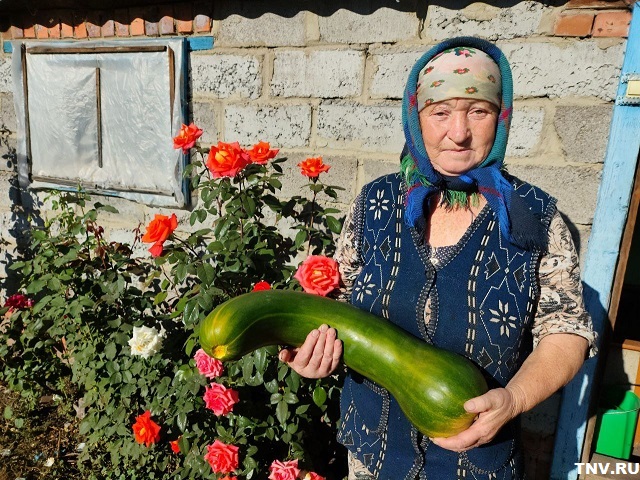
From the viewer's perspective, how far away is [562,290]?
142 centimetres

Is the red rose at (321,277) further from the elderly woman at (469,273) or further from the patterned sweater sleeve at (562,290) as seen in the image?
the patterned sweater sleeve at (562,290)

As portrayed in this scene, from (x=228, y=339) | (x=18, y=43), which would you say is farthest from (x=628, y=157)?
(x=18, y=43)

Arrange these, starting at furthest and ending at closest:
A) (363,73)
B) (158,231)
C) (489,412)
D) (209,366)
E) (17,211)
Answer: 1. (17,211)
2. (363,73)
3. (158,231)
4. (209,366)
5. (489,412)

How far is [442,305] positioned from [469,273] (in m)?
0.13

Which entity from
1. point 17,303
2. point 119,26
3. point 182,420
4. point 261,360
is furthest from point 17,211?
point 261,360

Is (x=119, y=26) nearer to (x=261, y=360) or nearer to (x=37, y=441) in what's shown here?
(x=261, y=360)

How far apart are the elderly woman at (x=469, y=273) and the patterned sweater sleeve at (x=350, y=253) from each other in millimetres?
67

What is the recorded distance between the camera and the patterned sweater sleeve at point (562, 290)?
1.41 metres

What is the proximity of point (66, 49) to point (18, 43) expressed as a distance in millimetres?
475

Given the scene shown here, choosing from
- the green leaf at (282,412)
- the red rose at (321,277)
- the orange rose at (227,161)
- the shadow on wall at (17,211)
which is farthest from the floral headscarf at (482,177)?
the shadow on wall at (17,211)

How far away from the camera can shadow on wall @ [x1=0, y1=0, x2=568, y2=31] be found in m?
2.39

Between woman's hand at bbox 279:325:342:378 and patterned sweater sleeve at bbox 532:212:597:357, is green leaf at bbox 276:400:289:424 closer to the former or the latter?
woman's hand at bbox 279:325:342:378

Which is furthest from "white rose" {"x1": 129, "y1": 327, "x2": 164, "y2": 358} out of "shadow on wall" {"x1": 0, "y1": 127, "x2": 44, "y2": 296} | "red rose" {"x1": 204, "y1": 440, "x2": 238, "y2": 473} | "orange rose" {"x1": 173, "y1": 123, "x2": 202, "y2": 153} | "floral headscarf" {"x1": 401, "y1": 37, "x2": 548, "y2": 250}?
"shadow on wall" {"x1": 0, "y1": 127, "x2": 44, "y2": 296}

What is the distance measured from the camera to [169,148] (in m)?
3.14
